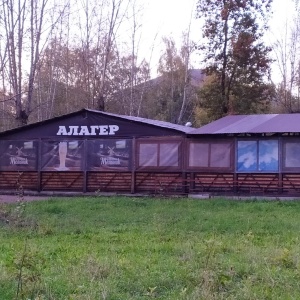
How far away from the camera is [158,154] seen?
65.6 ft

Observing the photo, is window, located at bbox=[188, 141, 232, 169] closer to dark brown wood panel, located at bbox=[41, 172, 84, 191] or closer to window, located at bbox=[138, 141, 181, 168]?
window, located at bbox=[138, 141, 181, 168]

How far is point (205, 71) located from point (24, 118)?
12.3m

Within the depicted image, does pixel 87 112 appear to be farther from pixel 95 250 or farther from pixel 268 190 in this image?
pixel 95 250

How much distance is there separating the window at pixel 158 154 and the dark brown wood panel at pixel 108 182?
0.85m

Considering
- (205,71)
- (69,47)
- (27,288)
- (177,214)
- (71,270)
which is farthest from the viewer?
(69,47)

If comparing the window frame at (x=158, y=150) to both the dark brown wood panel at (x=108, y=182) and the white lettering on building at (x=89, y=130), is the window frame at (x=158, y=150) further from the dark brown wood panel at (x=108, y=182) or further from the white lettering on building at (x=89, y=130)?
the white lettering on building at (x=89, y=130)

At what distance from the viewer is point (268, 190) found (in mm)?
18766

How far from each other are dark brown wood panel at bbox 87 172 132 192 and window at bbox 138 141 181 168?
85 centimetres

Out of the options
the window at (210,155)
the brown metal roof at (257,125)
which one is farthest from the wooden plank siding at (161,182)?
the brown metal roof at (257,125)

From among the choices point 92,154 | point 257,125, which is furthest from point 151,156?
point 257,125

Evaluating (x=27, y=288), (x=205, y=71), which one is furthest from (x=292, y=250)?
(x=205, y=71)

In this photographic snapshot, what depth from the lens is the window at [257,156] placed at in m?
18.7

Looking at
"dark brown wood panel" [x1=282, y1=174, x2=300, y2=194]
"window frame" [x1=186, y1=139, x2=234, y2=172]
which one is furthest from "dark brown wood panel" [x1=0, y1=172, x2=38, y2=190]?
"dark brown wood panel" [x1=282, y1=174, x2=300, y2=194]

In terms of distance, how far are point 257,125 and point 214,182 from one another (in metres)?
2.49
